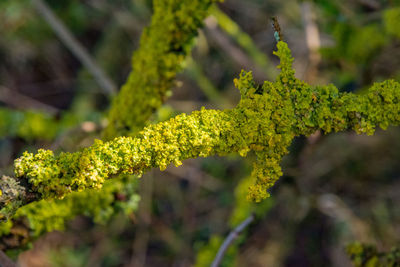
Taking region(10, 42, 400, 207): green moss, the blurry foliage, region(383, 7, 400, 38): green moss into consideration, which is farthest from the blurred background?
region(10, 42, 400, 207): green moss

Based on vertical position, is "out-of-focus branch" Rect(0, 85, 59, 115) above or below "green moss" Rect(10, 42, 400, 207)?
above

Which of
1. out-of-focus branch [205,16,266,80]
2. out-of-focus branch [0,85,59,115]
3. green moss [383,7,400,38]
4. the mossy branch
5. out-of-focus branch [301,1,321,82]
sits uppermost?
out-of-focus branch [0,85,59,115]

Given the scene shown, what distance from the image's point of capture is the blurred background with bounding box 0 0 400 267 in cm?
248

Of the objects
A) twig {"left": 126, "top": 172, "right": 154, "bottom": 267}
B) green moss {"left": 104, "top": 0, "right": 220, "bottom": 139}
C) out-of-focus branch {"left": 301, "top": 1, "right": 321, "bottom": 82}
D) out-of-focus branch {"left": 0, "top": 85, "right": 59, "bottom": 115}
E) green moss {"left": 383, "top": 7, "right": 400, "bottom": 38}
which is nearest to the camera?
green moss {"left": 104, "top": 0, "right": 220, "bottom": 139}

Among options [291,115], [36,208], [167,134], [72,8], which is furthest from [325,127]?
[72,8]

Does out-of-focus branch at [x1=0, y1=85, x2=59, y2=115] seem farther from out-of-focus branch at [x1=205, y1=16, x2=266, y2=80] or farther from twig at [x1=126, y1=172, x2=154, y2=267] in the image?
out-of-focus branch at [x1=205, y1=16, x2=266, y2=80]

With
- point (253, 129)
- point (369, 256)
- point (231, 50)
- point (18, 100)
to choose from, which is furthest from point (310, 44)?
point (18, 100)

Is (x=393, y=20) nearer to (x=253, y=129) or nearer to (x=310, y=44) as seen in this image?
(x=310, y=44)

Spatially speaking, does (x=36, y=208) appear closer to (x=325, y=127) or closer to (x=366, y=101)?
(x=325, y=127)

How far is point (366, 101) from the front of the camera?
39.4 inches

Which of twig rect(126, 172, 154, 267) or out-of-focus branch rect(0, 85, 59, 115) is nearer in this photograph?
twig rect(126, 172, 154, 267)

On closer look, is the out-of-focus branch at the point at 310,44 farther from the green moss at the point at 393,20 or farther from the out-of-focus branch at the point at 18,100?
the out-of-focus branch at the point at 18,100

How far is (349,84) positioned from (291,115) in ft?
5.64

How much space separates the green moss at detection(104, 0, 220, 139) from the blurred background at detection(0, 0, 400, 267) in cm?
86
